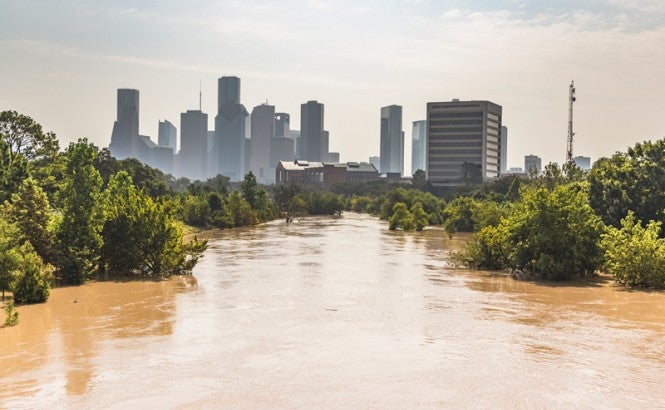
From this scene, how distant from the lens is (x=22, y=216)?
136 ft

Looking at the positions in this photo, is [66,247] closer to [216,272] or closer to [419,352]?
[216,272]

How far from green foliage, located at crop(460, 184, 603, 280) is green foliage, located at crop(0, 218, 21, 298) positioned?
110 feet

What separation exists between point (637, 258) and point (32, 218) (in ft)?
129

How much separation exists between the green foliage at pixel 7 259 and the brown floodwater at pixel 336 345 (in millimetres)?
2744

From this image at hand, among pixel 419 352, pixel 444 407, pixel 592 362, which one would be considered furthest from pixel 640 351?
pixel 444 407

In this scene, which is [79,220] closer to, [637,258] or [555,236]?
[555,236]

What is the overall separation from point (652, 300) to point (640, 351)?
42.8 ft

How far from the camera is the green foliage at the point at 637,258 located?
40.9m

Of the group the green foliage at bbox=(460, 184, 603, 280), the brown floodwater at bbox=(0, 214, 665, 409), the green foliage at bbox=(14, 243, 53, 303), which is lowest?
the brown floodwater at bbox=(0, 214, 665, 409)

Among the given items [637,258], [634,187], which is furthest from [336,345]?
[634,187]

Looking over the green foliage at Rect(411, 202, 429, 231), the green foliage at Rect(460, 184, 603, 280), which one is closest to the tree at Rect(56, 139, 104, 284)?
the green foliage at Rect(460, 184, 603, 280)

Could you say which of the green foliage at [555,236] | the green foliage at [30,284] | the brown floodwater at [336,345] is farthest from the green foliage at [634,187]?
the green foliage at [30,284]

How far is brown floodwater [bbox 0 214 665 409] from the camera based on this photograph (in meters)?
20.5

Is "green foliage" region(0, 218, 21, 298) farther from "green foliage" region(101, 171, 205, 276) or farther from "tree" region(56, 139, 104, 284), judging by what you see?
"green foliage" region(101, 171, 205, 276)
